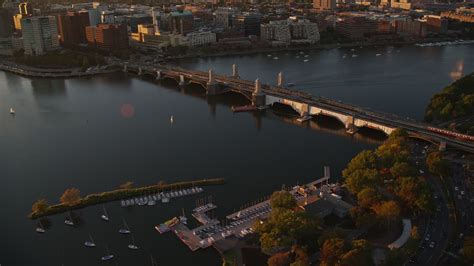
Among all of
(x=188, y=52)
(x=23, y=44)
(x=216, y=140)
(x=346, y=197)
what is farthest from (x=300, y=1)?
(x=346, y=197)

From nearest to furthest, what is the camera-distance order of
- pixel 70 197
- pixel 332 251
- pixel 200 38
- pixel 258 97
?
pixel 332 251 < pixel 70 197 < pixel 258 97 < pixel 200 38

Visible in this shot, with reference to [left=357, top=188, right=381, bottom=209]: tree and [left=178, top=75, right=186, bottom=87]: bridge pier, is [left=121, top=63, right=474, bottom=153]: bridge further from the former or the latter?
[left=357, top=188, right=381, bottom=209]: tree

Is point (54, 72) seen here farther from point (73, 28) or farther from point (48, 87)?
point (73, 28)

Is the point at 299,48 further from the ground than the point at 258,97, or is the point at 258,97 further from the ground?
the point at 258,97

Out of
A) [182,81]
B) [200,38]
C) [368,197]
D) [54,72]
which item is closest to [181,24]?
[200,38]

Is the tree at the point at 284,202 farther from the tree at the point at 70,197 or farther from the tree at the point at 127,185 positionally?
the tree at the point at 70,197

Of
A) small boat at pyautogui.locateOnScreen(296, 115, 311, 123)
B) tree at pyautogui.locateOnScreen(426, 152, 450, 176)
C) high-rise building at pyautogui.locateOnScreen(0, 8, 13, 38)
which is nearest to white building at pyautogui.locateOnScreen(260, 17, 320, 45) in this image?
small boat at pyautogui.locateOnScreen(296, 115, 311, 123)

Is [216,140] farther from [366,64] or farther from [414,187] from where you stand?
[366,64]
